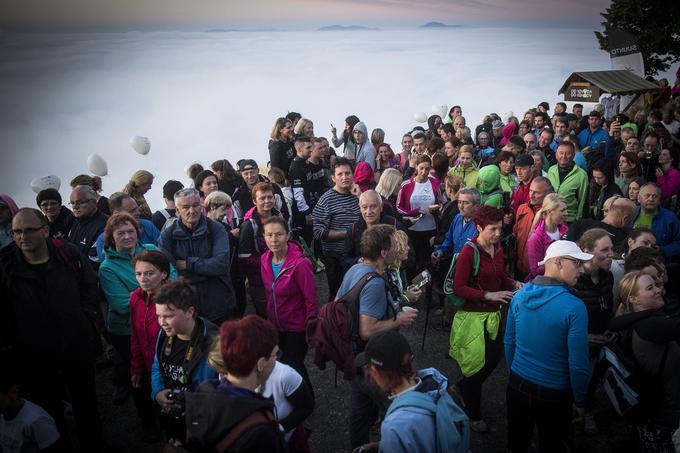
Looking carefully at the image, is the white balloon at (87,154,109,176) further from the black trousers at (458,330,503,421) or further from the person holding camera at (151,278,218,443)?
the black trousers at (458,330,503,421)

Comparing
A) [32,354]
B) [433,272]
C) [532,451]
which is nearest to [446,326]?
[433,272]

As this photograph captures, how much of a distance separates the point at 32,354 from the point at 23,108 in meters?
4.22

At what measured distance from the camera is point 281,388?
215 cm

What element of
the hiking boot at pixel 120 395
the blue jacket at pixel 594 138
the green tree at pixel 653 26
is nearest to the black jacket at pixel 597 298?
the hiking boot at pixel 120 395

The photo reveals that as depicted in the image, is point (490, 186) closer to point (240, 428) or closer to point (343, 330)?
point (343, 330)

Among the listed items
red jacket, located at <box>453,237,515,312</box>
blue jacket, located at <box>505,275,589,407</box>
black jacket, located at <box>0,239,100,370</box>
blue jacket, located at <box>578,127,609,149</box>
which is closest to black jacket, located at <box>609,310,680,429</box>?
blue jacket, located at <box>505,275,589,407</box>

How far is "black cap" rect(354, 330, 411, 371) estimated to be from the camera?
186cm

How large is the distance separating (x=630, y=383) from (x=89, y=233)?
14.5ft

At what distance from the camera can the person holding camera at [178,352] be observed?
238 cm

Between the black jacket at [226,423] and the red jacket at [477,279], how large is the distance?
198 centimetres

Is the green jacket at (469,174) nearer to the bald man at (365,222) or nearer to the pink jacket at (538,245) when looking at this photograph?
the pink jacket at (538,245)

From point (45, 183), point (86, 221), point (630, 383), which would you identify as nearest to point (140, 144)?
point (45, 183)

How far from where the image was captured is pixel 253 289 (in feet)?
13.3

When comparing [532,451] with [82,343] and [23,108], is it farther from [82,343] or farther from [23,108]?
[23,108]
